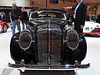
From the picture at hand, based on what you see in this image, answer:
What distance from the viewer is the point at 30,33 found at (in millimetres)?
2471

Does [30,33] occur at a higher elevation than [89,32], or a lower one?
higher

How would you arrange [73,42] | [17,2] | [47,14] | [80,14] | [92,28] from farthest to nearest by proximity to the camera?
[17,2] → [92,28] → [80,14] → [47,14] → [73,42]

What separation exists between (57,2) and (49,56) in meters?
17.7

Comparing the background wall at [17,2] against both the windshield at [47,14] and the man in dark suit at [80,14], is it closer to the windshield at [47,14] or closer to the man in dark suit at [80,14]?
the windshield at [47,14]

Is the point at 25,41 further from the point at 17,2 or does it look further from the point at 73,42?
the point at 17,2

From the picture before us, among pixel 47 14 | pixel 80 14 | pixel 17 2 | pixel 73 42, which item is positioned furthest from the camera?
pixel 17 2

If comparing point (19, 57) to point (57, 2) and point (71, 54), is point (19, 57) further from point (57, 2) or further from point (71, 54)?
point (57, 2)

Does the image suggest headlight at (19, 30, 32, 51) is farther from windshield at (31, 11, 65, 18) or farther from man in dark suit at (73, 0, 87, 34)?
man in dark suit at (73, 0, 87, 34)

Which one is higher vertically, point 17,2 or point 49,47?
point 17,2

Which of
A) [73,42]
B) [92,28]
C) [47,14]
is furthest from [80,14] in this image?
[92,28]

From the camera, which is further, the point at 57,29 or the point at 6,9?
the point at 6,9

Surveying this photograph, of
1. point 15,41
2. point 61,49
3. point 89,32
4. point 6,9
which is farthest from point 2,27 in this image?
point 6,9

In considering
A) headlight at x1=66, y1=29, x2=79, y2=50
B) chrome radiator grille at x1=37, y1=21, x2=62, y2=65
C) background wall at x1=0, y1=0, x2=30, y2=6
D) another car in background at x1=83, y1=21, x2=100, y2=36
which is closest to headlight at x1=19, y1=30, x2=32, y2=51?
chrome radiator grille at x1=37, y1=21, x2=62, y2=65

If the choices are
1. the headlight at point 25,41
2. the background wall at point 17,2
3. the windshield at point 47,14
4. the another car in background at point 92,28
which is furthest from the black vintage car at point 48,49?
the background wall at point 17,2
